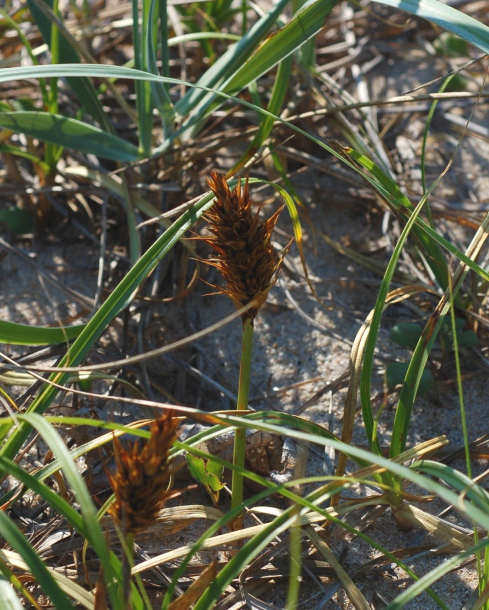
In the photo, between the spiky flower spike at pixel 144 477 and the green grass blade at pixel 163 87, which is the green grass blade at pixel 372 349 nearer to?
the spiky flower spike at pixel 144 477

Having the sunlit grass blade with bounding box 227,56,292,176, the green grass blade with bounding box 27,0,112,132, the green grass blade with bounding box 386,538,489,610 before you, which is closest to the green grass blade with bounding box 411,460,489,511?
the green grass blade with bounding box 386,538,489,610

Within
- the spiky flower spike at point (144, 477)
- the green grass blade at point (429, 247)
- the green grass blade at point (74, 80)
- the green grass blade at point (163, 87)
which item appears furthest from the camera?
the green grass blade at point (74, 80)

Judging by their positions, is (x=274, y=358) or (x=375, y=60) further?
(x=375, y=60)

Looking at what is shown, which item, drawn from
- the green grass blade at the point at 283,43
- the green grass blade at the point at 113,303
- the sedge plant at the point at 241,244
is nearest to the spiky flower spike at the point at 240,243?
the sedge plant at the point at 241,244

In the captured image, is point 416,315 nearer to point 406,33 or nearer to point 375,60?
point 375,60

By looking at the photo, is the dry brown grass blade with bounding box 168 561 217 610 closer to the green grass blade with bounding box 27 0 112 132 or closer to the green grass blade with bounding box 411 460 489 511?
the green grass blade with bounding box 411 460 489 511

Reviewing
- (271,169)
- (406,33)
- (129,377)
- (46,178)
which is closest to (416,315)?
(271,169)

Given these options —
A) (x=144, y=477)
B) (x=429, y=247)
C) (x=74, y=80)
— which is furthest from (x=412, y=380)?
(x=74, y=80)
